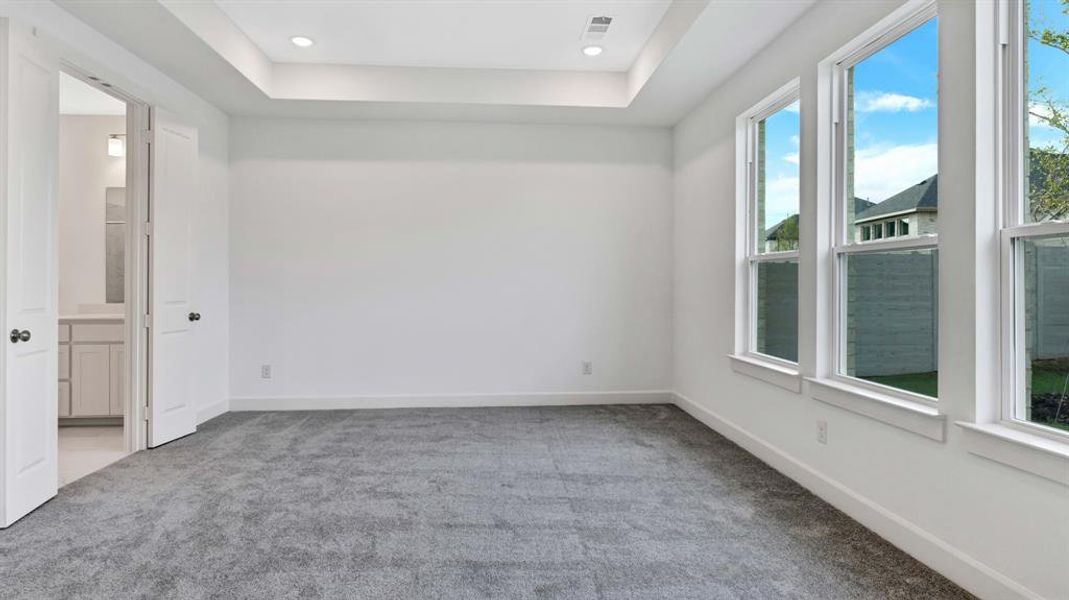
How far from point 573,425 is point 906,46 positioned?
3.20 m

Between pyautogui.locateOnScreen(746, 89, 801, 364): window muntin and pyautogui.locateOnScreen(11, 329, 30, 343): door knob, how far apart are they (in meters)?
4.09

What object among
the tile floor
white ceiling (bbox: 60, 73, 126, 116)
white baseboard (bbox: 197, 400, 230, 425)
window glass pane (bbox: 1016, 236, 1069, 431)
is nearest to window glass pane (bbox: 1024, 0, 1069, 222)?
window glass pane (bbox: 1016, 236, 1069, 431)

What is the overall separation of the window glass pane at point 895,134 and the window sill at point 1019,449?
86cm

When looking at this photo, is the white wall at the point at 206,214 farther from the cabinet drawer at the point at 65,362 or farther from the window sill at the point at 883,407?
the window sill at the point at 883,407

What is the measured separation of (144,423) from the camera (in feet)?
12.5

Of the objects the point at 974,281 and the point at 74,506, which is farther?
the point at 74,506

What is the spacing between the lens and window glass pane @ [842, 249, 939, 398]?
7.73 ft

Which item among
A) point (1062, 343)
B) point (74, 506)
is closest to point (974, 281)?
point (1062, 343)

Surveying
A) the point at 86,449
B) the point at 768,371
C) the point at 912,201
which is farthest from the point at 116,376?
the point at 912,201

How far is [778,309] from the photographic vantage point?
3.64 meters

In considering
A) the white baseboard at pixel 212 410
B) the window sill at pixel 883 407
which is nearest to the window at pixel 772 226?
the window sill at pixel 883 407

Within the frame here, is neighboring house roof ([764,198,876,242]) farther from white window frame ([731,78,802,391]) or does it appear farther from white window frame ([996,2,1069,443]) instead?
white window frame ([996,2,1069,443])

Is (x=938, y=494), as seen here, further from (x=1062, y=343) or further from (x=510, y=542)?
(x=510, y=542)

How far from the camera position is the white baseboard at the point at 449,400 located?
498 cm
